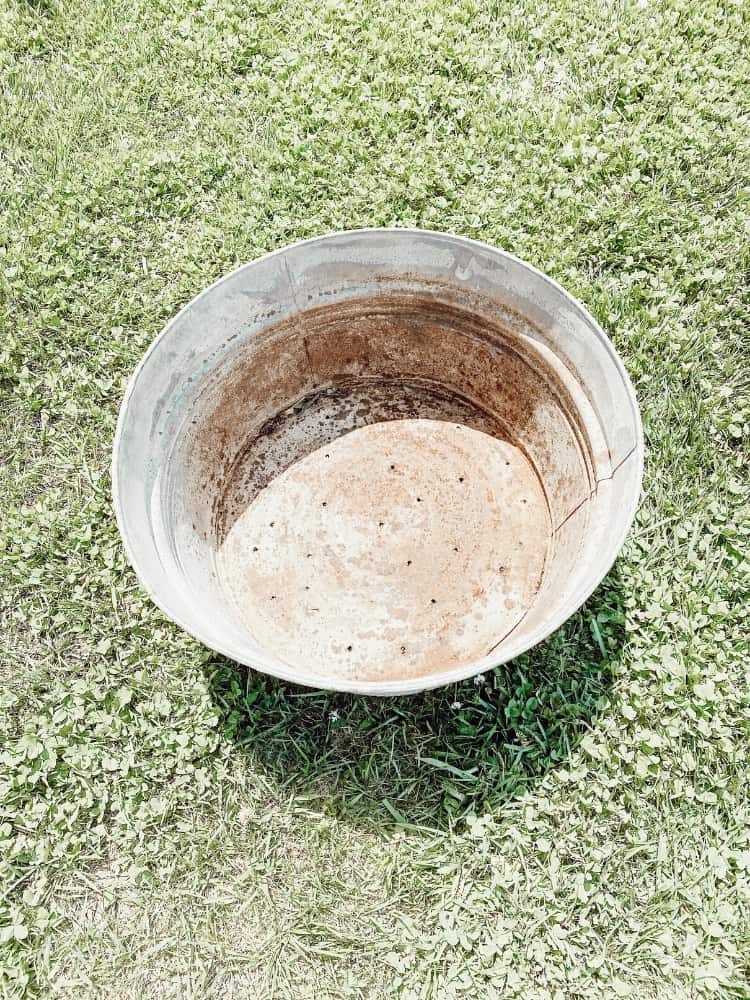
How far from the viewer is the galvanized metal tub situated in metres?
2.10

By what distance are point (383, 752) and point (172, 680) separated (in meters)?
0.79

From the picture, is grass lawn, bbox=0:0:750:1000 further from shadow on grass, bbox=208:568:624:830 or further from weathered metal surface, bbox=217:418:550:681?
weathered metal surface, bbox=217:418:550:681

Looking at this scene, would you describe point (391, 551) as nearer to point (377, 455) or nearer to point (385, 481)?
point (385, 481)

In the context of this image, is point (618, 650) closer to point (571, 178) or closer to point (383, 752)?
point (383, 752)

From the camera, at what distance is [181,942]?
2264mm

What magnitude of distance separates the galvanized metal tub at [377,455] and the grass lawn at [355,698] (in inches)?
13.1

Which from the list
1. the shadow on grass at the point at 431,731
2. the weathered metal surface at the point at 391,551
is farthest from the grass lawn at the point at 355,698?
the weathered metal surface at the point at 391,551

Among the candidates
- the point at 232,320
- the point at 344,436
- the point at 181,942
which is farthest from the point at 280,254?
the point at 181,942

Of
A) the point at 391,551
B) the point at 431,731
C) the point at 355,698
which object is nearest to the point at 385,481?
the point at 391,551

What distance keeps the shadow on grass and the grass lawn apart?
0.04ft

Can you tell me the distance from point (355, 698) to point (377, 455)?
2.87 feet

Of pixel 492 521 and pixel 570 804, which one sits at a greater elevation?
pixel 492 521

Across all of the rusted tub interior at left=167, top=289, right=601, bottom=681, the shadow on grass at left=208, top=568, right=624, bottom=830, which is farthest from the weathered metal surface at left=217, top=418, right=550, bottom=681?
the shadow on grass at left=208, top=568, right=624, bottom=830

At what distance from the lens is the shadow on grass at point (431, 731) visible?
2381 millimetres
